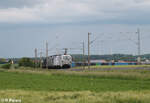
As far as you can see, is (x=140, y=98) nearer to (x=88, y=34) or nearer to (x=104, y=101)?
(x=104, y=101)

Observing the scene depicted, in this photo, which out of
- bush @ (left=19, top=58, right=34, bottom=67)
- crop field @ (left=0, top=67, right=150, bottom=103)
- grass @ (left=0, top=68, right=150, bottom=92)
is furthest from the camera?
bush @ (left=19, top=58, right=34, bottom=67)

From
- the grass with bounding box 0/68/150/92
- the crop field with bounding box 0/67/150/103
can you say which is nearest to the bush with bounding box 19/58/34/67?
the crop field with bounding box 0/67/150/103

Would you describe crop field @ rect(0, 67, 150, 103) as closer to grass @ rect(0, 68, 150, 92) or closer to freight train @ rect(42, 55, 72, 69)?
grass @ rect(0, 68, 150, 92)

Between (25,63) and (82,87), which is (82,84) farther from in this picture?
(25,63)

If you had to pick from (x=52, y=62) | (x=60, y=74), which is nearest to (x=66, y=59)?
(x=52, y=62)

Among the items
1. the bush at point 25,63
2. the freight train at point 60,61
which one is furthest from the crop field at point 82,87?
the bush at point 25,63

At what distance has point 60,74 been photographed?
51.2 metres

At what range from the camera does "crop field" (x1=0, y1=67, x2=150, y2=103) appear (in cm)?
1675

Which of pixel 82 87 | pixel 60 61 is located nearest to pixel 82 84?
pixel 82 87

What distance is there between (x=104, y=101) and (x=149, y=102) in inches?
84.7

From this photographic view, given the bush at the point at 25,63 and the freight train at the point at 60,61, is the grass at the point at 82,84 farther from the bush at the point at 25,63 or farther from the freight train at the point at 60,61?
the bush at the point at 25,63

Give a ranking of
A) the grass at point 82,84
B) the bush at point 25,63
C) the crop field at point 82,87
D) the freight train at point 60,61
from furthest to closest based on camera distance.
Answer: the bush at point 25,63, the freight train at point 60,61, the grass at point 82,84, the crop field at point 82,87

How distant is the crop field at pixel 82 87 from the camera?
1675 cm

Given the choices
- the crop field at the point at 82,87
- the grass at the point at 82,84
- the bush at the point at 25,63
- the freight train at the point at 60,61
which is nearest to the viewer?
the crop field at the point at 82,87
